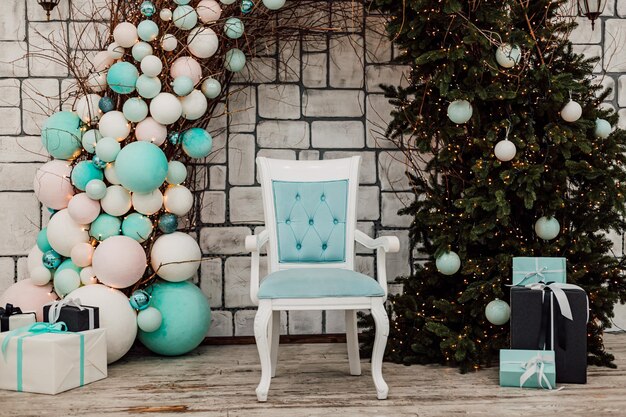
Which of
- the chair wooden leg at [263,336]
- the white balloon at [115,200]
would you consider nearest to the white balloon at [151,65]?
the white balloon at [115,200]

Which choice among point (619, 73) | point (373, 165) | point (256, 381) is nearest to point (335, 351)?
point (256, 381)

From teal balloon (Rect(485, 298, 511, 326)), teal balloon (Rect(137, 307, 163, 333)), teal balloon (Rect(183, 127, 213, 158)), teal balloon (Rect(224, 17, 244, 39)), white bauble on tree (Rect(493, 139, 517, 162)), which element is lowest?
teal balloon (Rect(137, 307, 163, 333))

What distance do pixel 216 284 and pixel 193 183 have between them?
639 mm

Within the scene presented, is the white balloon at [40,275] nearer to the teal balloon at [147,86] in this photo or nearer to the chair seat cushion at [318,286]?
the teal balloon at [147,86]

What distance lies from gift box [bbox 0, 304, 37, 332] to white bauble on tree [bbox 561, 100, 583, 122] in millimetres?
2846

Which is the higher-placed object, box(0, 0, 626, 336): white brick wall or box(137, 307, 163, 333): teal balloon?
box(0, 0, 626, 336): white brick wall

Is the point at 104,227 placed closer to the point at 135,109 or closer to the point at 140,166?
A: the point at 140,166

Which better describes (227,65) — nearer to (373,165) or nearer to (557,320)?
(373,165)

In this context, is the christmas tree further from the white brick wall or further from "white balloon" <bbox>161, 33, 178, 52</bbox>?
"white balloon" <bbox>161, 33, 178, 52</bbox>

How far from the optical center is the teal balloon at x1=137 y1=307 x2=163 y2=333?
3660 mm

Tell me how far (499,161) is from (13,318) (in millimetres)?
2530

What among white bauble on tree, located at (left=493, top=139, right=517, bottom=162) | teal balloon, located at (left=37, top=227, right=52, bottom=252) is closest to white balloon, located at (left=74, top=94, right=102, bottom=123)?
teal balloon, located at (left=37, top=227, right=52, bottom=252)

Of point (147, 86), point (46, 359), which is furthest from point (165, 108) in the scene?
point (46, 359)

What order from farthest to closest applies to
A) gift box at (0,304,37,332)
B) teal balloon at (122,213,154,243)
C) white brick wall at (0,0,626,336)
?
white brick wall at (0,0,626,336) → teal balloon at (122,213,154,243) → gift box at (0,304,37,332)
